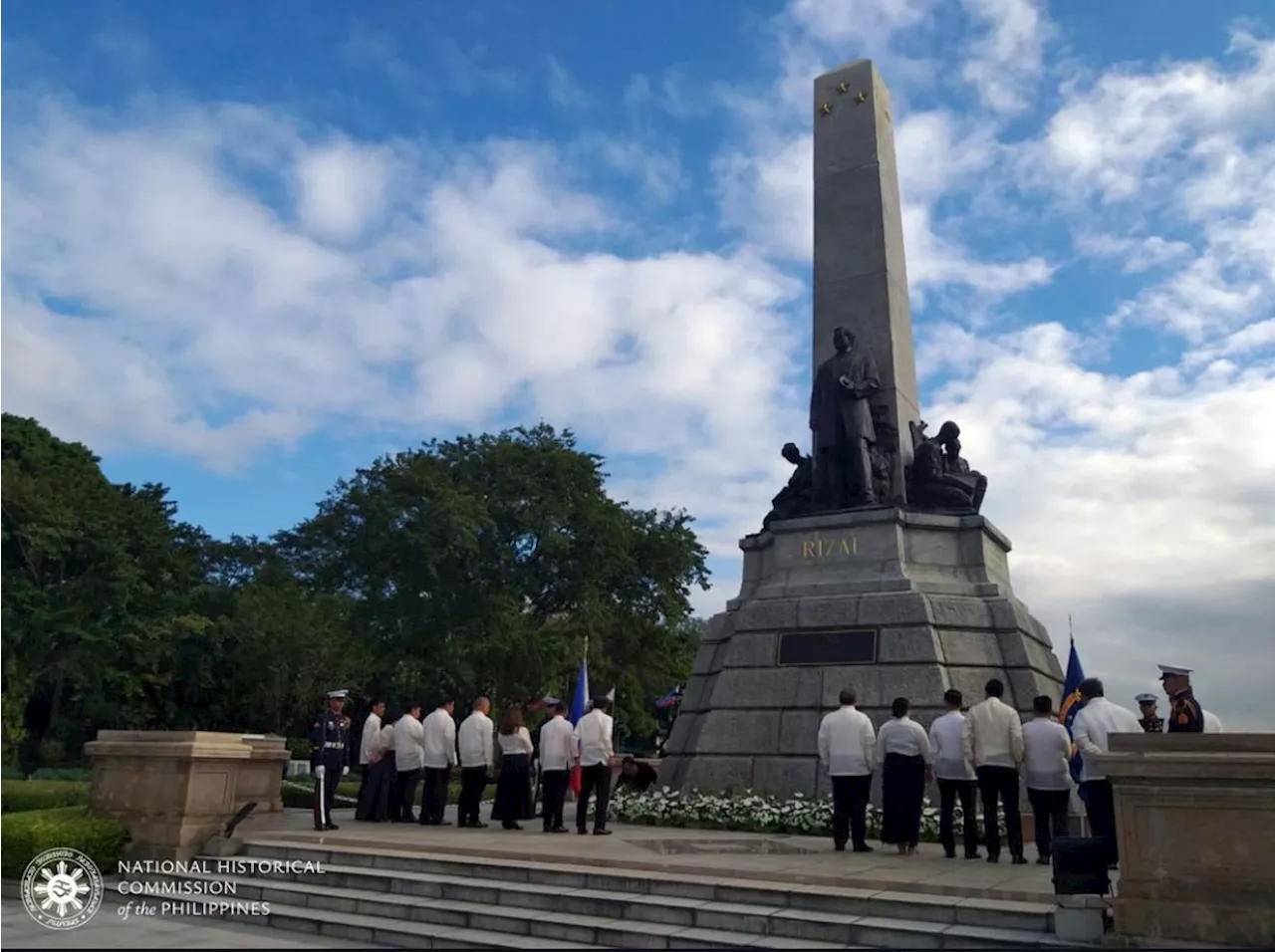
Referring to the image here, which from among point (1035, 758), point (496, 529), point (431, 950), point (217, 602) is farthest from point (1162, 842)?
point (217, 602)

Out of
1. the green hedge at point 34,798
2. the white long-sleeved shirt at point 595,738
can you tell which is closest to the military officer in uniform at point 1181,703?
the white long-sleeved shirt at point 595,738

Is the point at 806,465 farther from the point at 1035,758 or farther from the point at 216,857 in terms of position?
the point at 216,857

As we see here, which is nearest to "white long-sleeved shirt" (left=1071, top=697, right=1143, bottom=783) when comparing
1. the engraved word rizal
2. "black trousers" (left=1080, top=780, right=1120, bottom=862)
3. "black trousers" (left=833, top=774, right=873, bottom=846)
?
"black trousers" (left=1080, top=780, right=1120, bottom=862)

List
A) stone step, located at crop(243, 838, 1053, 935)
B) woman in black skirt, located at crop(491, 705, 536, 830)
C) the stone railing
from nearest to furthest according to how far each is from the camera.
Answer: stone step, located at crop(243, 838, 1053, 935) → the stone railing → woman in black skirt, located at crop(491, 705, 536, 830)

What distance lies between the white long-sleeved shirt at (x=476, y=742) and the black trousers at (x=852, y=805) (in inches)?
173

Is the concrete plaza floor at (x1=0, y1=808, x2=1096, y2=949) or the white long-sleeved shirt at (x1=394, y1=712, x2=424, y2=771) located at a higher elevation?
the white long-sleeved shirt at (x1=394, y1=712, x2=424, y2=771)

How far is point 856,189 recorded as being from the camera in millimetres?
16219

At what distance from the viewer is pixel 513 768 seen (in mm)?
12391

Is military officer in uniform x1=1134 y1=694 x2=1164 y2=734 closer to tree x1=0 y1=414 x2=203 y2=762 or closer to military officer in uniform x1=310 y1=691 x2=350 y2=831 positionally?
military officer in uniform x1=310 y1=691 x2=350 y2=831

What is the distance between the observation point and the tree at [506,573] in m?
30.5

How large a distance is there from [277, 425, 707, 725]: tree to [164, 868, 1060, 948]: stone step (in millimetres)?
21576

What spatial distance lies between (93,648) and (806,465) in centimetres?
2375

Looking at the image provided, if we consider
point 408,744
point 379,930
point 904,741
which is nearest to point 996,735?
point 904,741

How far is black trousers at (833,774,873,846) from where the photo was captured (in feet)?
32.2
